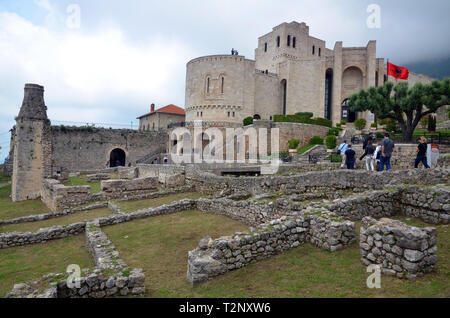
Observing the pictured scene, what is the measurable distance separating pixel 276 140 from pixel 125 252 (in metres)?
25.4

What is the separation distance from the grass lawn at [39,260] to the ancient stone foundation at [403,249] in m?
6.60

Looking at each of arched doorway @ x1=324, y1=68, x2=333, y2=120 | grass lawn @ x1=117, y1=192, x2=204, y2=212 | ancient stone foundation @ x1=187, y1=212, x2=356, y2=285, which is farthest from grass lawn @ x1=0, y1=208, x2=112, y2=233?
arched doorway @ x1=324, y1=68, x2=333, y2=120

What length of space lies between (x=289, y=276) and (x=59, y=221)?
1127cm

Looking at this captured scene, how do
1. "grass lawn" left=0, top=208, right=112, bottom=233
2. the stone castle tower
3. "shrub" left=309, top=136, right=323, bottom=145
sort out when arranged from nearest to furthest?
"grass lawn" left=0, top=208, right=112, bottom=233, the stone castle tower, "shrub" left=309, top=136, right=323, bottom=145

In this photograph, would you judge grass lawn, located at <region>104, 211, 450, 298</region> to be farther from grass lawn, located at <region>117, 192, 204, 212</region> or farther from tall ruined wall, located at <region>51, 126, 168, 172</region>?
tall ruined wall, located at <region>51, 126, 168, 172</region>

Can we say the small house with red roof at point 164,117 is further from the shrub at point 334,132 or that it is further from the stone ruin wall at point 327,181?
the stone ruin wall at point 327,181

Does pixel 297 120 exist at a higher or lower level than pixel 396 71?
lower

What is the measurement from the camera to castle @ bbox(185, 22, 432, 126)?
140 feet

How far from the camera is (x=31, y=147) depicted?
71.2 feet

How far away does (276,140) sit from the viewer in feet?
102

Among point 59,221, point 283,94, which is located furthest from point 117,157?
point 59,221

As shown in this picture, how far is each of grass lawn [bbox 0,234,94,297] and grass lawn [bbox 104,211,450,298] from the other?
4.75 ft

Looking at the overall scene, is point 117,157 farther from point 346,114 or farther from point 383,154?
point 383,154
